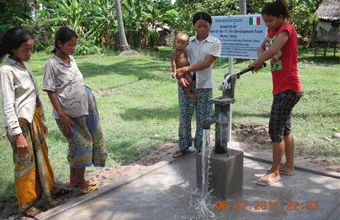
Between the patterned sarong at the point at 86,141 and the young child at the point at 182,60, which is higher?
the young child at the point at 182,60

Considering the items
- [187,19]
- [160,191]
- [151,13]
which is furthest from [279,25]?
[151,13]

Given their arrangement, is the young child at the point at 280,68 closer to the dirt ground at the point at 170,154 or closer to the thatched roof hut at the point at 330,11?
the dirt ground at the point at 170,154

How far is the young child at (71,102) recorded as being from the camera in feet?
9.78

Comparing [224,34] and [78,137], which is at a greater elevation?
[224,34]

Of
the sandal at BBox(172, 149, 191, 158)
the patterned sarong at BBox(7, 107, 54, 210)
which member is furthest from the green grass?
the sandal at BBox(172, 149, 191, 158)

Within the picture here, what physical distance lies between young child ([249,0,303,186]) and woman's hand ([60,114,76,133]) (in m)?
1.86

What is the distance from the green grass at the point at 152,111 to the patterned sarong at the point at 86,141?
703mm

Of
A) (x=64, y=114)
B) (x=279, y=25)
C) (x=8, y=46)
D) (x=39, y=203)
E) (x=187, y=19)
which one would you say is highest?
(x=187, y=19)

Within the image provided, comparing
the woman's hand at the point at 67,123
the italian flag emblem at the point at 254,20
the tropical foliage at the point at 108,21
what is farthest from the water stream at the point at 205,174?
the tropical foliage at the point at 108,21

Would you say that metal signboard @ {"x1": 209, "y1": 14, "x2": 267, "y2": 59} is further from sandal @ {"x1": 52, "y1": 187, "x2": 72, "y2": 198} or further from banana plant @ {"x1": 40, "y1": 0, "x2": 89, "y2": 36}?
banana plant @ {"x1": 40, "y1": 0, "x2": 89, "y2": 36}

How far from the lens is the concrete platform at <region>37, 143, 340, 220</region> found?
293 centimetres

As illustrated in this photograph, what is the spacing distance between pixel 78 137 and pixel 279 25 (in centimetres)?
229

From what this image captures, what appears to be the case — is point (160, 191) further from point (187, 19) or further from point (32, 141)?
point (187, 19)

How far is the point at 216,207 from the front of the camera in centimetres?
305
